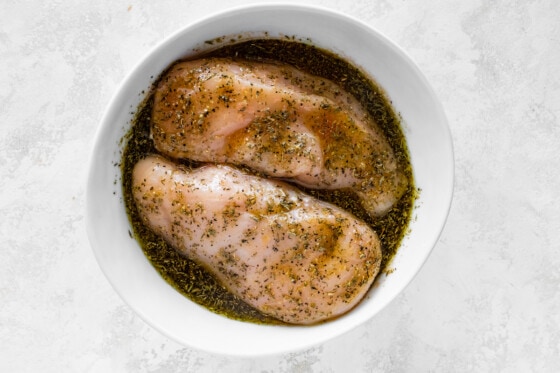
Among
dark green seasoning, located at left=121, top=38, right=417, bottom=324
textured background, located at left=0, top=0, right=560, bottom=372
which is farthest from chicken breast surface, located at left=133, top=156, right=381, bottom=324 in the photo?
textured background, located at left=0, top=0, right=560, bottom=372

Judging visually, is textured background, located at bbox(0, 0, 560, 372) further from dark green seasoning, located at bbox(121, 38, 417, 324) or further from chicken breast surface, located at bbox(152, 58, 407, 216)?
chicken breast surface, located at bbox(152, 58, 407, 216)

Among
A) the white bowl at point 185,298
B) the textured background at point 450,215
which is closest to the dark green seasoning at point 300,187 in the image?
the white bowl at point 185,298

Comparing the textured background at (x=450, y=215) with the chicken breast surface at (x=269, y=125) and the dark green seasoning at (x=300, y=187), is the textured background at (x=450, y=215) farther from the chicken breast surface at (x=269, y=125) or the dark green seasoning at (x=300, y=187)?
the chicken breast surface at (x=269, y=125)

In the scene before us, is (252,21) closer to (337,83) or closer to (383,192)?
(337,83)

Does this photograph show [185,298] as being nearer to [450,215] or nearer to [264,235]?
[264,235]

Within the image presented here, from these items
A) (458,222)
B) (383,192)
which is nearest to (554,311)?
(458,222)
